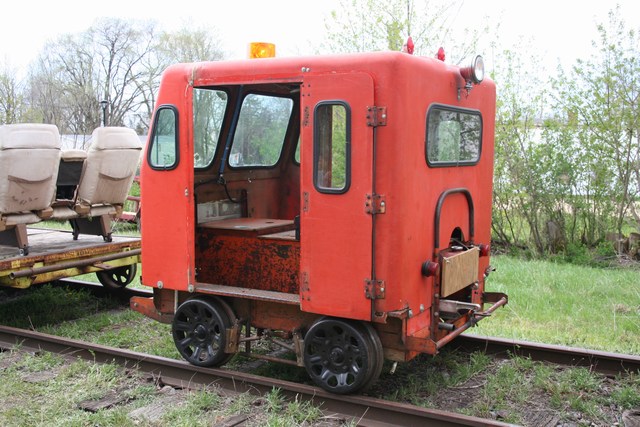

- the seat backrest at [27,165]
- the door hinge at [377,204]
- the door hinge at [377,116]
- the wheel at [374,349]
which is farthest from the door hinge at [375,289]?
the seat backrest at [27,165]

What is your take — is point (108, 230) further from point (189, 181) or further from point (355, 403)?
point (355, 403)

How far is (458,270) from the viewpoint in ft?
18.2

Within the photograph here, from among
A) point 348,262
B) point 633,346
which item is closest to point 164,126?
point 348,262

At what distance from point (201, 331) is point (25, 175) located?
8.67 feet

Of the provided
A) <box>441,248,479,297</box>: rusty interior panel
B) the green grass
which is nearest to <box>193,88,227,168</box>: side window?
<box>441,248,479,297</box>: rusty interior panel

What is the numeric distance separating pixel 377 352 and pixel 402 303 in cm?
43

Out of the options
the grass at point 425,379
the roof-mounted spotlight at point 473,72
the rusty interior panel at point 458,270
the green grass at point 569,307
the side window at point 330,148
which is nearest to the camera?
the side window at point 330,148

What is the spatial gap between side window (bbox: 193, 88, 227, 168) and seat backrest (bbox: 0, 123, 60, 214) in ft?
6.37

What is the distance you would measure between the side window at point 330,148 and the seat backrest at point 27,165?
3.48 meters

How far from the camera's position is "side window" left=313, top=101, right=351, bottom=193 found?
199 inches

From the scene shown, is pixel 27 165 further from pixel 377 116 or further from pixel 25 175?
pixel 377 116

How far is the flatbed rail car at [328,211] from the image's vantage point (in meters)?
4.89

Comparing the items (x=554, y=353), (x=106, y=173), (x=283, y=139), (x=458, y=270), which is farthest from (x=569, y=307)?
(x=106, y=173)

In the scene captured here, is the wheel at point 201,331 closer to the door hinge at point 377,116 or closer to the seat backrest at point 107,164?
the door hinge at point 377,116
